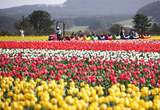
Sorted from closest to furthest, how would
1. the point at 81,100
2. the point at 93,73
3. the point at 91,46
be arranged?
the point at 81,100 < the point at 93,73 < the point at 91,46

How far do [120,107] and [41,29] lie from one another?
6175 cm

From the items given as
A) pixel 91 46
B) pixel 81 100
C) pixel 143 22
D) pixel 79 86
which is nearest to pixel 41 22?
pixel 143 22

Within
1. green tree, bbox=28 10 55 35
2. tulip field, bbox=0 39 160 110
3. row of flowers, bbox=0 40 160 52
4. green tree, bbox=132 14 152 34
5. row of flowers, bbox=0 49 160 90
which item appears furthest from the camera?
green tree, bbox=28 10 55 35

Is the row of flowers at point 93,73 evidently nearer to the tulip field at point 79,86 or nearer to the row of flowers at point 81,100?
the tulip field at point 79,86

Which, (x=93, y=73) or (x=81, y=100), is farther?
(x=93, y=73)

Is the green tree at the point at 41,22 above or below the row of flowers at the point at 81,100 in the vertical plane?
above

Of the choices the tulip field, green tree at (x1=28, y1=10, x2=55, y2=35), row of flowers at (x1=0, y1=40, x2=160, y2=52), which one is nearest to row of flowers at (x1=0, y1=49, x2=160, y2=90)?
the tulip field

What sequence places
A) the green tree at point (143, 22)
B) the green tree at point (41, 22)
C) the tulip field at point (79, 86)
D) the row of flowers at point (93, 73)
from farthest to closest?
the green tree at point (41, 22) < the green tree at point (143, 22) < the row of flowers at point (93, 73) < the tulip field at point (79, 86)

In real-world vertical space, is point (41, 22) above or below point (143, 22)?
above

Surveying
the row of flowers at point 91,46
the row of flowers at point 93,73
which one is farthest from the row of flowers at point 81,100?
the row of flowers at point 91,46

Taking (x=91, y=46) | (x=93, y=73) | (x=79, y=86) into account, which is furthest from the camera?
(x=91, y=46)

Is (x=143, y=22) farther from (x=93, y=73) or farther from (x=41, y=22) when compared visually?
(x=93, y=73)

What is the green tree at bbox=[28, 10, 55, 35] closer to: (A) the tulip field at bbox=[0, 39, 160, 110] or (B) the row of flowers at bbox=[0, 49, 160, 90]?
(A) the tulip field at bbox=[0, 39, 160, 110]

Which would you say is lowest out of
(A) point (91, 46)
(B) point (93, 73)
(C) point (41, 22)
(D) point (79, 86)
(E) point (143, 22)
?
(D) point (79, 86)
